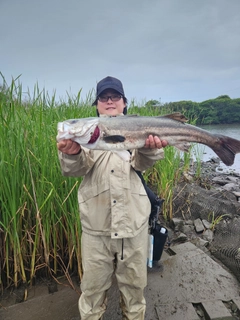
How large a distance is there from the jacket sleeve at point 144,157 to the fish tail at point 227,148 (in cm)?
68

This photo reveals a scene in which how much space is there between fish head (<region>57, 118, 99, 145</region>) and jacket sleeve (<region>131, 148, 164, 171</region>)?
55cm

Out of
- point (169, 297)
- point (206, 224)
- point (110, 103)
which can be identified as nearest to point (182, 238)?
point (206, 224)

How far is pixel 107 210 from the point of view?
6.78 ft

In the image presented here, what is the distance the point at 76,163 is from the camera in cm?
196

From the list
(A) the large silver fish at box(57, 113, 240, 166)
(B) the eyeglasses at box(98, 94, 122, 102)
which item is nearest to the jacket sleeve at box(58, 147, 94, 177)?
(A) the large silver fish at box(57, 113, 240, 166)

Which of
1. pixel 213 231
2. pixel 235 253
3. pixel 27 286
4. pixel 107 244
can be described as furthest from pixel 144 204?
pixel 213 231

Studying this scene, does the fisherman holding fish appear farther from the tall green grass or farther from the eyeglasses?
the tall green grass

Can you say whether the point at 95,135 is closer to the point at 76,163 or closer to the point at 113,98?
the point at 76,163

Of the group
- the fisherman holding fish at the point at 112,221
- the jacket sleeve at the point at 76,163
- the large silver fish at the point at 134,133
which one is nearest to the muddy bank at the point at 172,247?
the fisherman holding fish at the point at 112,221

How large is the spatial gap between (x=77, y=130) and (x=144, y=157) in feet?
2.45

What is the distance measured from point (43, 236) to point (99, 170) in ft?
3.80

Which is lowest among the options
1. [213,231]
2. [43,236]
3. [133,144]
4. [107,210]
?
[213,231]

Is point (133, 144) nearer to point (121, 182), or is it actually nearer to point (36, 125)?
point (121, 182)

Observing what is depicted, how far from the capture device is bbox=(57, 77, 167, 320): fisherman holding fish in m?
2.04
